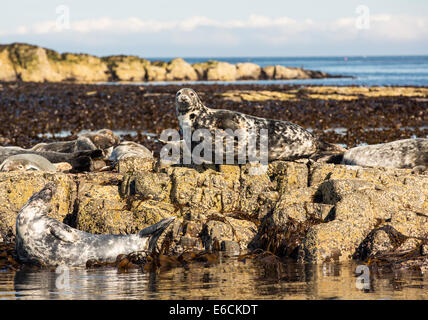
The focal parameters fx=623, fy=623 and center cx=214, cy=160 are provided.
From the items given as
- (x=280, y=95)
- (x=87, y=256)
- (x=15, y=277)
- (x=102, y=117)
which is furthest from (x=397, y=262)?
(x=280, y=95)

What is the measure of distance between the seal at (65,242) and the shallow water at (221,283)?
0.90 feet

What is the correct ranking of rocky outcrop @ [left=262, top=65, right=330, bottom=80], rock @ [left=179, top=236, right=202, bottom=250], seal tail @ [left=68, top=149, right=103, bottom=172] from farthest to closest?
rocky outcrop @ [left=262, top=65, right=330, bottom=80], seal tail @ [left=68, top=149, right=103, bottom=172], rock @ [left=179, top=236, right=202, bottom=250]

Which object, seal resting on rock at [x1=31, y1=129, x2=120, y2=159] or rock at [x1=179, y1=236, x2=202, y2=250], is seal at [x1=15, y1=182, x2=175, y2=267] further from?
seal resting on rock at [x1=31, y1=129, x2=120, y2=159]

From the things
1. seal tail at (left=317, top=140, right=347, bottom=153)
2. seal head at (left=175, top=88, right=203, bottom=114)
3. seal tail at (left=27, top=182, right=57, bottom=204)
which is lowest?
seal tail at (left=27, top=182, right=57, bottom=204)

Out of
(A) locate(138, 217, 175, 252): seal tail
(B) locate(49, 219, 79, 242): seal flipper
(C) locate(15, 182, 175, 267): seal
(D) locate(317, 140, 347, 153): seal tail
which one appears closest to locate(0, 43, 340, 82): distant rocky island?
(D) locate(317, 140, 347, 153): seal tail

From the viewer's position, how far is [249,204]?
25.8 ft

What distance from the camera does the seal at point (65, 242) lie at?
6695mm

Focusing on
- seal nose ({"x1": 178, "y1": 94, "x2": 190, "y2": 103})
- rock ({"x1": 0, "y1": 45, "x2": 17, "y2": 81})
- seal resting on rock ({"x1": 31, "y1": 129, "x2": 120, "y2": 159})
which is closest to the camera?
seal nose ({"x1": 178, "y1": 94, "x2": 190, "y2": 103})

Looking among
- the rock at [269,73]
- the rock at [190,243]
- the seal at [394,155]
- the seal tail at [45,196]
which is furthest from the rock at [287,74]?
the seal tail at [45,196]

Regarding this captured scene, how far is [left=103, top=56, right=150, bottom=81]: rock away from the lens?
2547 inches

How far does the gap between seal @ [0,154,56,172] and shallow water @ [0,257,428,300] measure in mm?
3136

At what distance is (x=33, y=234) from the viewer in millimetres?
6754
